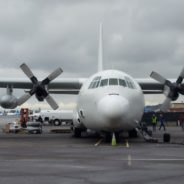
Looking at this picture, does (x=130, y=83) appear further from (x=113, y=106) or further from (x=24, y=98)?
(x=24, y=98)

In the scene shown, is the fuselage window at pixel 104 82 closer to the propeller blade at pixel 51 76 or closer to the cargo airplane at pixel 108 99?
the cargo airplane at pixel 108 99

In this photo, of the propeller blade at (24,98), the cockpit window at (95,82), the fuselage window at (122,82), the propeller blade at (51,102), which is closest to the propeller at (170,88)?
the cockpit window at (95,82)

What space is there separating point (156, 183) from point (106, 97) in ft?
37.2

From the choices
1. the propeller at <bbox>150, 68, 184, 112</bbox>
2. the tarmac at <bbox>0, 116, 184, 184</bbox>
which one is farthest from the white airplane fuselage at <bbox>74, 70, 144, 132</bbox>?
the propeller at <bbox>150, 68, 184, 112</bbox>

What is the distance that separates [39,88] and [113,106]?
943 centimetres

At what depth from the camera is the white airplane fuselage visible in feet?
64.4

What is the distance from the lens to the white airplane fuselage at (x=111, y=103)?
19641mm

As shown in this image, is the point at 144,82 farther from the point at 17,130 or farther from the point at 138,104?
the point at 17,130

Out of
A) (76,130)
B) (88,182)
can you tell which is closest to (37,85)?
(76,130)

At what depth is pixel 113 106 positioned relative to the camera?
1941 cm

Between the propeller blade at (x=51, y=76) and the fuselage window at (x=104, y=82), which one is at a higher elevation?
the propeller blade at (x=51, y=76)

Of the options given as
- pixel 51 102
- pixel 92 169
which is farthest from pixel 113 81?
pixel 92 169

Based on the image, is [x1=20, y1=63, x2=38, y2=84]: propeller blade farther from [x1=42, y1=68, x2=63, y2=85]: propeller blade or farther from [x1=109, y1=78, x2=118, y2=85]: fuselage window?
[x1=109, y1=78, x2=118, y2=85]: fuselage window

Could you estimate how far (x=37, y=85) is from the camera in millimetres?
27766
